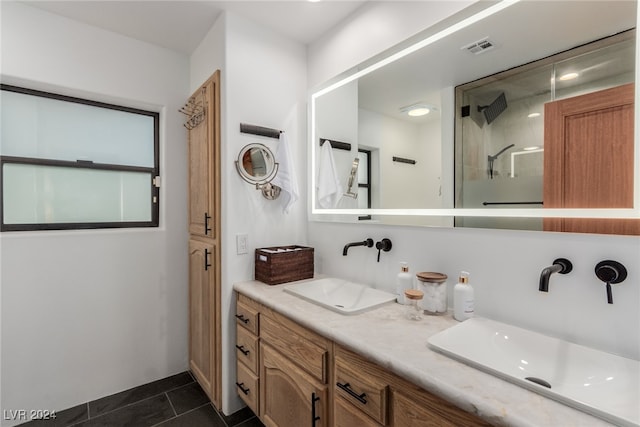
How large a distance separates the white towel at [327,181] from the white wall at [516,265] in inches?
12.2

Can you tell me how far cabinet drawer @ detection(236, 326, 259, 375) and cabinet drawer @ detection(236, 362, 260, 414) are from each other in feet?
0.13

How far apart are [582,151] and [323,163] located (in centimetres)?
138

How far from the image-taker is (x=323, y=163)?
6.87 ft

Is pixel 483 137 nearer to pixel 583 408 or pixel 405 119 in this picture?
pixel 405 119

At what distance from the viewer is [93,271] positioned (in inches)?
80.7

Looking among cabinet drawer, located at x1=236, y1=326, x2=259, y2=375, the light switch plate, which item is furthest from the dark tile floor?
the light switch plate

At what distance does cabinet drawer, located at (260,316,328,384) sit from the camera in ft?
4.01

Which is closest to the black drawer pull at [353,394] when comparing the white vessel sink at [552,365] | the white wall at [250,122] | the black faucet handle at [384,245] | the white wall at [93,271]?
the white vessel sink at [552,365]

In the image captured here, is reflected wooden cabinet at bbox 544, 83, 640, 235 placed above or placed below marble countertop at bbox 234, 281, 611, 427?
above

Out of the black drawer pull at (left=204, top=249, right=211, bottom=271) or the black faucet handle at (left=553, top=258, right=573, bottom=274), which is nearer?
the black faucet handle at (left=553, top=258, right=573, bottom=274)

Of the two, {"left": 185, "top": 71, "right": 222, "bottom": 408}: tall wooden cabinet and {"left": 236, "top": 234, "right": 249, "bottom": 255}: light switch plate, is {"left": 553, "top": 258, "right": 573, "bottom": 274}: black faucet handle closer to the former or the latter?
{"left": 236, "top": 234, "right": 249, "bottom": 255}: light switch plate

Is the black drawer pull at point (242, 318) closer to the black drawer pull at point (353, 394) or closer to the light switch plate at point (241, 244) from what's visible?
the light switch plate at point (241, 244)

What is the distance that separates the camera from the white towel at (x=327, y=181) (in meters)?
2.03

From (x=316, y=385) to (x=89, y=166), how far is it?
2061mm
